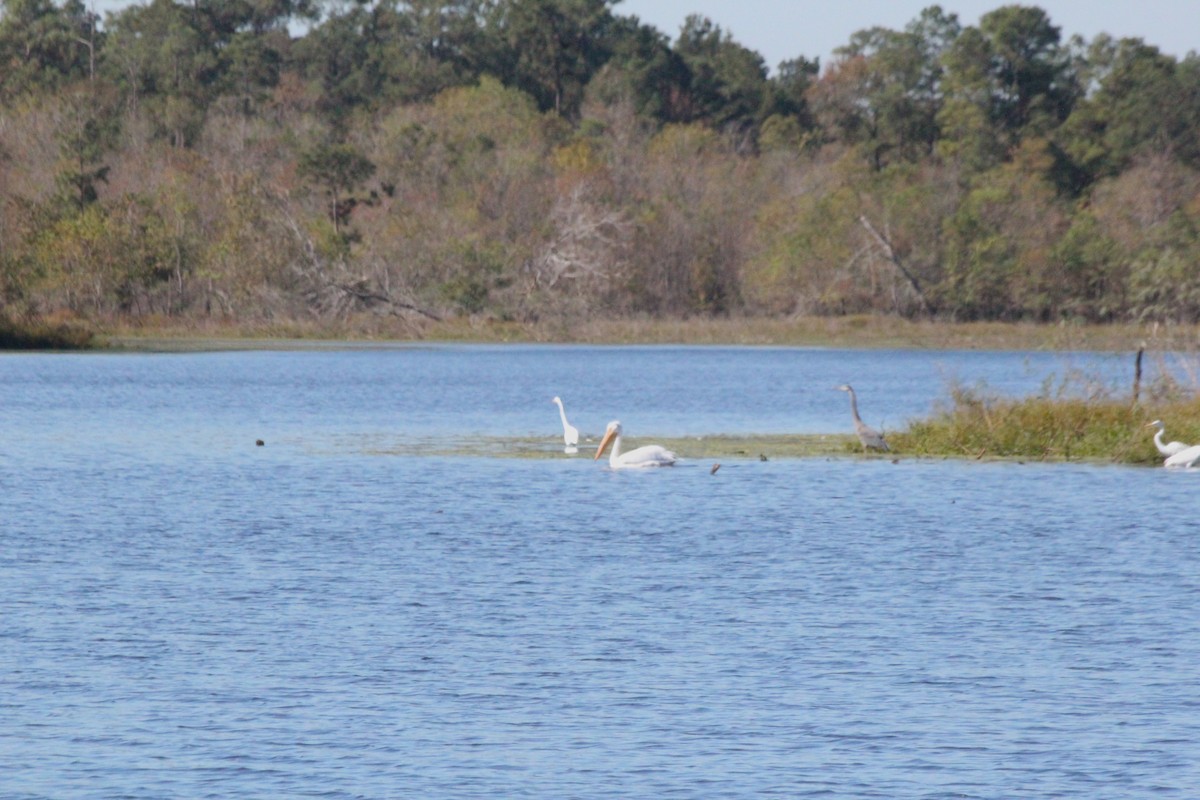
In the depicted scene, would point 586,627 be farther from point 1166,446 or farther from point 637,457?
point 1166,446

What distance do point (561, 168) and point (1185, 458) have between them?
61271 mm

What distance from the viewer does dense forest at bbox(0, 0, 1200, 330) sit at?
7056 cm

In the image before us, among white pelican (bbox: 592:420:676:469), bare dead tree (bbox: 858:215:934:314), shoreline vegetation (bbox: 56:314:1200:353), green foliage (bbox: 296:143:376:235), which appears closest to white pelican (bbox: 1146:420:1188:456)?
white pelican (bbox: 592:420:676:469)

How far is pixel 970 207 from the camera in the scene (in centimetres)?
7738

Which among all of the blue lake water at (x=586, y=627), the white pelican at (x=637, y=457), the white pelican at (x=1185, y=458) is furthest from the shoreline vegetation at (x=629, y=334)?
the white pelican at (x=637, y=457)

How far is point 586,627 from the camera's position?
48.6 ft

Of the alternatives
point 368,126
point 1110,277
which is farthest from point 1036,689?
point 368,126

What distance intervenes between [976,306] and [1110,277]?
5.13 metres

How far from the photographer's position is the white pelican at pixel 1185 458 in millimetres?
24766

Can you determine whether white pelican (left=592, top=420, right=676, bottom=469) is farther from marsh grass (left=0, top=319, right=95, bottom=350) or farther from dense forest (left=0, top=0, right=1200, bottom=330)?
marsh grass (left=0, top=319, right=95, bottom=350)

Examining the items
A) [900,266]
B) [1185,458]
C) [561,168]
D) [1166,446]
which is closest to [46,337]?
[561,168]

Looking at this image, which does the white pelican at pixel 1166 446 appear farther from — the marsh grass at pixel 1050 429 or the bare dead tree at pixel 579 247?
the bare dead tree at pixel 579 247

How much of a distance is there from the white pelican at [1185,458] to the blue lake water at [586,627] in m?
0.23

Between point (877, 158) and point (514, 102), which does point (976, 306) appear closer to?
point (877, 158)
